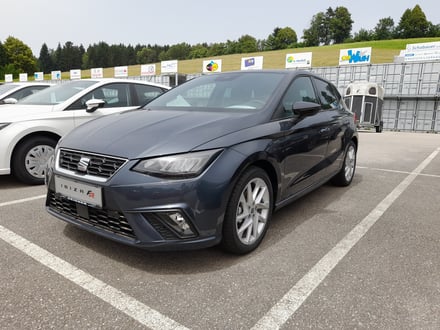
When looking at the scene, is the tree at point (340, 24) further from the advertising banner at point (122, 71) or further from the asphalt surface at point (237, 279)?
the asphalt surface at point (237, 279)

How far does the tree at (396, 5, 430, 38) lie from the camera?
276 feet

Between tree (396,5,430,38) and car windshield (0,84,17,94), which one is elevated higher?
tree (396,5,430,38)

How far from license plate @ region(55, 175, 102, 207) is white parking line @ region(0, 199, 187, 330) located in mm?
496

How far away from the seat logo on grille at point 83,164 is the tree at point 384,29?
102716 mm

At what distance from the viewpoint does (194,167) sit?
2.24 metres

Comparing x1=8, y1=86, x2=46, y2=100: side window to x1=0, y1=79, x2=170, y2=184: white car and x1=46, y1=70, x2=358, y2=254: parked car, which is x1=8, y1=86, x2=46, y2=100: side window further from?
x1=46, y1=70, x2=358, y2=254: parked car

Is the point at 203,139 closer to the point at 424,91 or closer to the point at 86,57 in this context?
the point at 424,91

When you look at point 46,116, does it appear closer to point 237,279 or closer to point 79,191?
point 79,191

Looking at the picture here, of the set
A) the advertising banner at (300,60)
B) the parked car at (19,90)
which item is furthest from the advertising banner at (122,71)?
the parked car at (19,90)

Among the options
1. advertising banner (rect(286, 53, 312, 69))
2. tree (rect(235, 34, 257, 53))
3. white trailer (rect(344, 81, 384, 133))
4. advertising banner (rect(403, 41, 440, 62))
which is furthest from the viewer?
tree (rect(235, 34, 257, 53))

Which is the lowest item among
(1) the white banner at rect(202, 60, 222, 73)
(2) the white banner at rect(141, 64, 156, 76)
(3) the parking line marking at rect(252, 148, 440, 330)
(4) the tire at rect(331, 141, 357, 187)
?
(3) the parking line marking at rect(252, 148, 440, 330)

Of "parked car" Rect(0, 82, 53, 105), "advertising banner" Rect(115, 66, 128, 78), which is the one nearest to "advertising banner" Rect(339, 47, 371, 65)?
"parked car" Rect(0, 82, 53, 105)

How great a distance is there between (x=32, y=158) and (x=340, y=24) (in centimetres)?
11018

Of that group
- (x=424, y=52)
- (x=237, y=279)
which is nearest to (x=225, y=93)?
(x=237, y=279)
